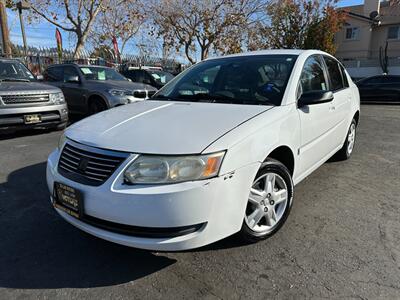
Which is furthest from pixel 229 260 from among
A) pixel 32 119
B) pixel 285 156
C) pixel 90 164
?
pixel 32 119

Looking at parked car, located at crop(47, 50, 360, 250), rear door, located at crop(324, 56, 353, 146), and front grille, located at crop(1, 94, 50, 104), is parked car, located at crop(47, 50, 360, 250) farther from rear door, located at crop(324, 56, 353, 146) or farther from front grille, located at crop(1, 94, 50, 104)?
front grille, located at crop(1, 94, 50, 104)

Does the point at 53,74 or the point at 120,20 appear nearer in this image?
the point at 53,74

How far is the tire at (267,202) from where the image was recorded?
263cm

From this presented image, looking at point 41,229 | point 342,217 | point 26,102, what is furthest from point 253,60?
point 26,102

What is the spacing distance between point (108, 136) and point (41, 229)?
1.27 metres

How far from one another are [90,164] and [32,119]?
203 inches

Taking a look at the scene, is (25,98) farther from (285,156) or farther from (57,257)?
(285,156)

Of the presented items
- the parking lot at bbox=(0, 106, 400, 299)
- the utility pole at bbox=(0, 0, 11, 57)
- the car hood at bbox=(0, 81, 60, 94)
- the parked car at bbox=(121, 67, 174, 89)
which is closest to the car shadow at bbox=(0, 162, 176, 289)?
the parking lot at bbox=(0, 106, 400, 299)

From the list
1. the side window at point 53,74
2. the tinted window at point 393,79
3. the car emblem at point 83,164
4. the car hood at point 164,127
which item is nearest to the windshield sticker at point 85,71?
the side window at point 53,74

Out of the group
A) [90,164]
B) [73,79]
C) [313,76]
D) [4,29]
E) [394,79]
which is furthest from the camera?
[394,79]

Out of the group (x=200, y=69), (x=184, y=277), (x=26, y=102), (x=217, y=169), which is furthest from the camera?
(x=26, y=102)

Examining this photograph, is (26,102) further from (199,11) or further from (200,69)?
(199,11)

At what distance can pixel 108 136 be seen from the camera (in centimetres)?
251

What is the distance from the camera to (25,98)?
6.69 meters
